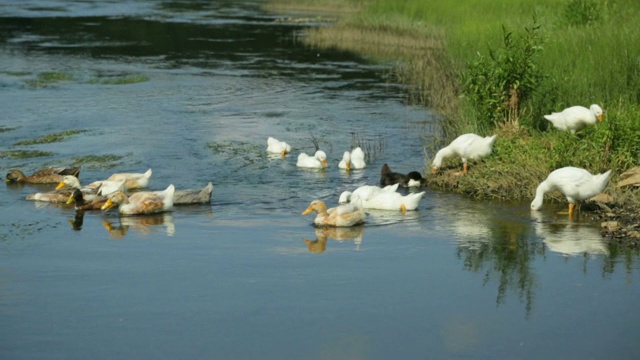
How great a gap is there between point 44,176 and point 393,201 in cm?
543

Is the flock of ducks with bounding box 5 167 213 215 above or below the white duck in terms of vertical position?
below

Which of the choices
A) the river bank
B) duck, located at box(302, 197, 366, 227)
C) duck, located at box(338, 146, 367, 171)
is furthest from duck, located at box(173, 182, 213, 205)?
the river bank

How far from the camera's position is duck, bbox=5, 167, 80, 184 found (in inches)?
651

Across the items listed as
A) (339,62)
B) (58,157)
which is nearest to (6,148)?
(58,157)

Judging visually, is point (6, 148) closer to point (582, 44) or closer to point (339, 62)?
point (582, 44)

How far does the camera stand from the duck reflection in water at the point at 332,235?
12745 mm

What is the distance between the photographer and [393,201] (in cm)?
1445

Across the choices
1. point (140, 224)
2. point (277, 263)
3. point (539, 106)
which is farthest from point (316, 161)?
point (277, 263)

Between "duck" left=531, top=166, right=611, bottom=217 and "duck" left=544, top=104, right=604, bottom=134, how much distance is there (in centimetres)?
214

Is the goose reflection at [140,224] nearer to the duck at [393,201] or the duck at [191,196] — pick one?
the duck at [191,196]

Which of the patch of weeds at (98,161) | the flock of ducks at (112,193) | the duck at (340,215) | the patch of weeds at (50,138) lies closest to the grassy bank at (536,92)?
the duck at (340,215)

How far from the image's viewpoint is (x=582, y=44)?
2017cm

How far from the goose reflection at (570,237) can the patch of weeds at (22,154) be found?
8.84 meters

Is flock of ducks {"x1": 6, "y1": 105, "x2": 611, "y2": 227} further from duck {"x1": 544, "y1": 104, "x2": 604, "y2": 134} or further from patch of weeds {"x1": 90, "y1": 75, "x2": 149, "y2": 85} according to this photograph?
patch of weeds {"x1": 90, "y1": 75, "x2": 149, "y2": 85}
